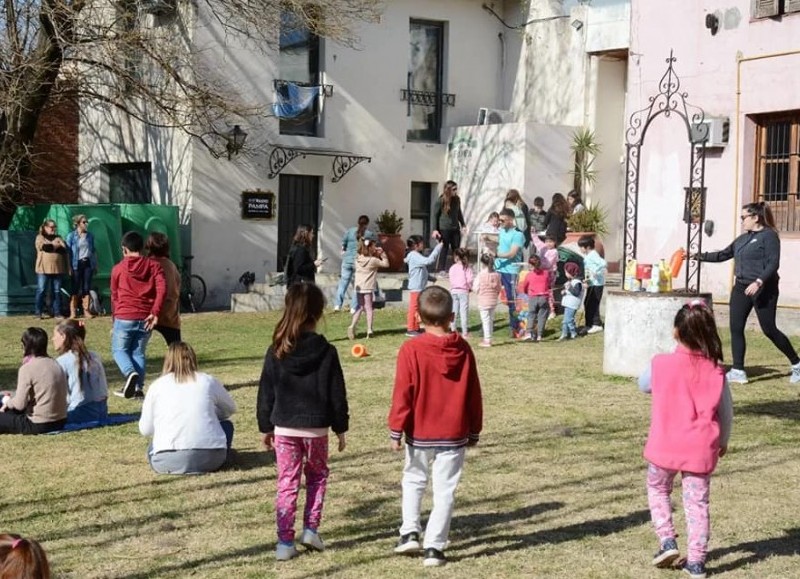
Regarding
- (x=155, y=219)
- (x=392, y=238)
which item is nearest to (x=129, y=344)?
(x=155, y=219)

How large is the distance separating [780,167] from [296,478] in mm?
13359

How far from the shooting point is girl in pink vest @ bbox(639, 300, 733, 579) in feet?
21.7

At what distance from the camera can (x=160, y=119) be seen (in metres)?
24.9

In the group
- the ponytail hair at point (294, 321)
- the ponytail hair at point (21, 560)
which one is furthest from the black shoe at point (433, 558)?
the ponytail hair at point (21, 560)

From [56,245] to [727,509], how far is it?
1619cm

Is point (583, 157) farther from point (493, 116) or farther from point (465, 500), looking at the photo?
point (465, 500)

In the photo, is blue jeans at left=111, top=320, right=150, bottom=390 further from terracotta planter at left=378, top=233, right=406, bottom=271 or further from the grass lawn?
terracotta planter at left=378, top=233, right=406, bottom=271

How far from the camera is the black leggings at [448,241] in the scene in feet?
78.7

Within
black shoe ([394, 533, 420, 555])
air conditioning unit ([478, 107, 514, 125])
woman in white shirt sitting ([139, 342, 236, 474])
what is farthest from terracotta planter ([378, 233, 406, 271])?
black shoe ([394, 533, 420, 555])

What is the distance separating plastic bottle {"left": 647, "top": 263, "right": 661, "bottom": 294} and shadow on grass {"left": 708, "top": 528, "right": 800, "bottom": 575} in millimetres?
6393

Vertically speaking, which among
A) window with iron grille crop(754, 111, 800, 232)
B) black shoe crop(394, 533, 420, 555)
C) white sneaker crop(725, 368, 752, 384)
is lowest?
black shoe crop(394, 533, 420, 555)

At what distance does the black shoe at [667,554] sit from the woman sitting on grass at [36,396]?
5476mm

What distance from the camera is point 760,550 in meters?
7.22

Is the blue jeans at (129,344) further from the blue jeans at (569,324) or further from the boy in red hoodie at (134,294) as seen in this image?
the blue jeans at (569,324)
